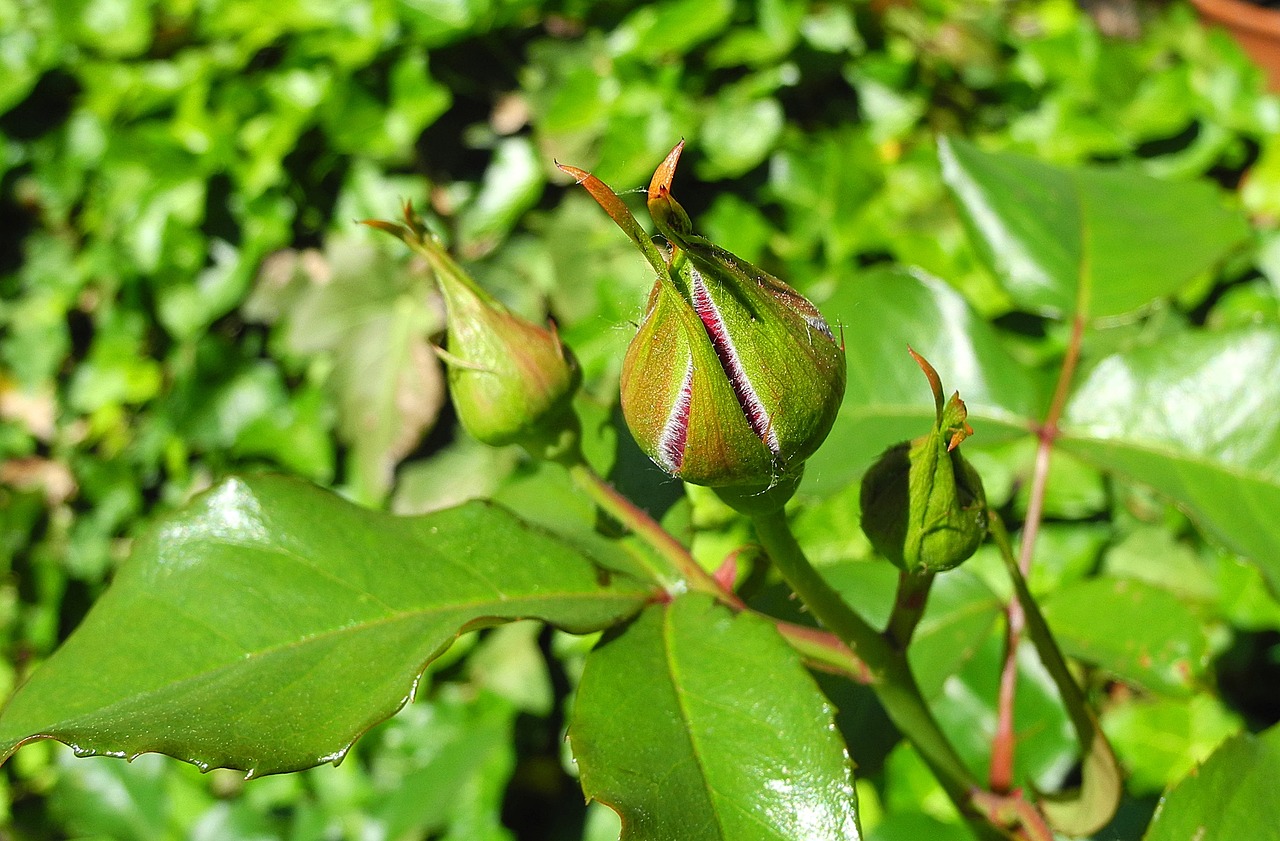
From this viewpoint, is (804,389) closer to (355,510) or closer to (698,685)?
(698,685)

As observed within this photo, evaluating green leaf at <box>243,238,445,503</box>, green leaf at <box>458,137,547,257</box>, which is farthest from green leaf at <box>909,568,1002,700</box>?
green leaf at <box>458,137,547,257</box>

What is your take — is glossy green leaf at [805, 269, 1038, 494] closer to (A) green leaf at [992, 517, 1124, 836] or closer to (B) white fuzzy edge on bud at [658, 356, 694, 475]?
(A) green leaf at [992, 517, 1124, 836]

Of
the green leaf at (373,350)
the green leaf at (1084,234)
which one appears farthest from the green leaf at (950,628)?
the green leaf at (373,350)

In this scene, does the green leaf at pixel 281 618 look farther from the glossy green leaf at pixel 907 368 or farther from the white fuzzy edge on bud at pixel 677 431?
the glossy green leaf at pixel 907 368

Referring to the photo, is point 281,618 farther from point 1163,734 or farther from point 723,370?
point 1163,734

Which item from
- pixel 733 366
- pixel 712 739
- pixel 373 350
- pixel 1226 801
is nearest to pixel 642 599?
pixel 712 739
